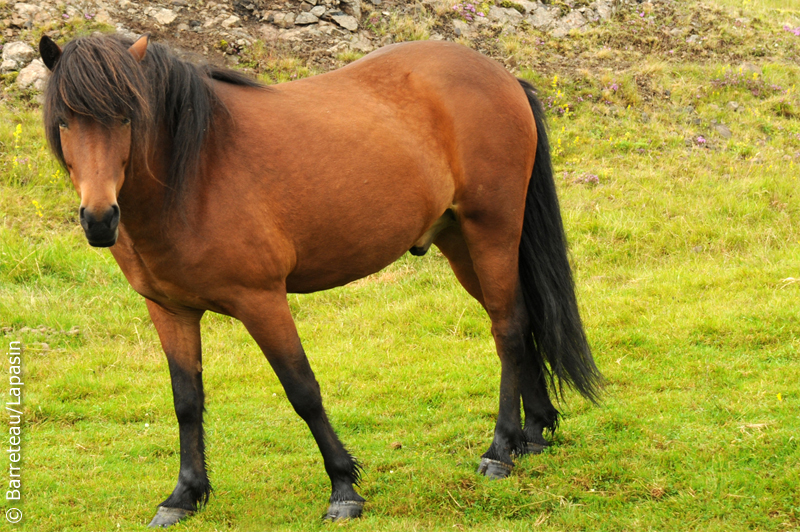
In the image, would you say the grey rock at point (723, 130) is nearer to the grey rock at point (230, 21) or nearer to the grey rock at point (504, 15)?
the grey rock at point (504, 15)

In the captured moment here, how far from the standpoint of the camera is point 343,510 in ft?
12.3

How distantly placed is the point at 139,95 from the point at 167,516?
221cm

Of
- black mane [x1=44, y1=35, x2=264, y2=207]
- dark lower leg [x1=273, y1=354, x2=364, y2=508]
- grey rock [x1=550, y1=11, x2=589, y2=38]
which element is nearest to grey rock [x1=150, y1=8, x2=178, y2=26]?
grey rock [x1=550, y1=11, x2=589, y2=38]

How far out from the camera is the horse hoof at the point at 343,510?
375 cm

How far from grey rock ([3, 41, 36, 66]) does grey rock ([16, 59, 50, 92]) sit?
0.15 meters

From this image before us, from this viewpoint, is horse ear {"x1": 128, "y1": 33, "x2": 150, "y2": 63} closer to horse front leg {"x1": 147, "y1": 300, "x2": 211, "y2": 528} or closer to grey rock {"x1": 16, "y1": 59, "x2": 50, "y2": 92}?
horse front leg {"x1": 147, "y1": 300, "x2": 211, "y2": 528}

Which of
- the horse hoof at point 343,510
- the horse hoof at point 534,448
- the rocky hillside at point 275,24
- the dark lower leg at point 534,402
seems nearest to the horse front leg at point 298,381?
the horse hoof at point 343,510

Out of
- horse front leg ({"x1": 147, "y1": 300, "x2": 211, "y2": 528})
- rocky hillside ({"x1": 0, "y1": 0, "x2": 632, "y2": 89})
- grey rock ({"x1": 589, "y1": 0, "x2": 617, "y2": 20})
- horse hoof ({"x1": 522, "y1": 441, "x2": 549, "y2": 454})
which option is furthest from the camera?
grey rock ({"x1": 589, "y1": 0, "x2": 617, "y2": 20})

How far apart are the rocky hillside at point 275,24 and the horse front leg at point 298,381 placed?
725 centimetres

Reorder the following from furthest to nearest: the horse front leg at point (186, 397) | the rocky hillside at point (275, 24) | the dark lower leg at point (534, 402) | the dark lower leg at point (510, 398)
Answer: the rocky hillside at point (275, 24) < the dark lower leg at point (534, 402) < the dark lower leg at point (510, 398) < the horse front leg at point (186, 397)

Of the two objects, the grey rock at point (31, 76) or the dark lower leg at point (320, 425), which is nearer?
the dark lower leg at point (320, 425)

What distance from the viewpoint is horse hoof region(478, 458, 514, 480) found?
416 centimetres

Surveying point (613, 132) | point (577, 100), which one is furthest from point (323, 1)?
point (613, 132)

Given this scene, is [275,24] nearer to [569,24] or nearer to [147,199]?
[569,24]
